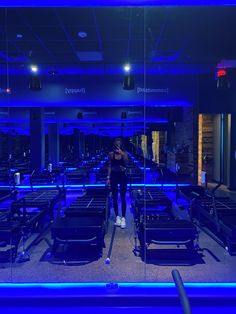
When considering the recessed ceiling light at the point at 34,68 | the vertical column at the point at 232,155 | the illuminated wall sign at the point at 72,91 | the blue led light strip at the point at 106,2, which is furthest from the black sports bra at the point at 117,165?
the vertical column at the point at 232,155

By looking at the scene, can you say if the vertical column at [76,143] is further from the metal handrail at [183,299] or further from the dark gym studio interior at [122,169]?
the metal handrail at [183,299]

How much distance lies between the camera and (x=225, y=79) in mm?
8391

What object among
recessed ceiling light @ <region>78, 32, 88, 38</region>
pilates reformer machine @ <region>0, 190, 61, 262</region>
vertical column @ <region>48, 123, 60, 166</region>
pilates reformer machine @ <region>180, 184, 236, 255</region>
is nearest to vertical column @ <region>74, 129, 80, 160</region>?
vertical column @ <region>48, 123, 60, 166</region>

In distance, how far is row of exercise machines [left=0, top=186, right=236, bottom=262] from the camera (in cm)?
432

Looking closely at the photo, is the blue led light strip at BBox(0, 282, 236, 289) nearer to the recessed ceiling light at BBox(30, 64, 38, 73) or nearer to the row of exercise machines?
the row of exercise machines

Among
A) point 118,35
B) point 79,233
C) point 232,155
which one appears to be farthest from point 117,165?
point 232,155

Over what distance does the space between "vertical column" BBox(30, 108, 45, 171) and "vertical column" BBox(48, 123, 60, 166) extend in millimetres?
2281

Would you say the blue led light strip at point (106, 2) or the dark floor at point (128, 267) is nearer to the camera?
the blue led light strip at point (106, 2)

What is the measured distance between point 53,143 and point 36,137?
10.0 feet

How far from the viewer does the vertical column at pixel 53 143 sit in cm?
1419

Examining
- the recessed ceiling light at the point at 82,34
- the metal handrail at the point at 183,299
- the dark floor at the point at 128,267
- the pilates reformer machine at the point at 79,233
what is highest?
the recessed ceiling light at the point at 82,34

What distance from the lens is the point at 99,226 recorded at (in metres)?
4.39

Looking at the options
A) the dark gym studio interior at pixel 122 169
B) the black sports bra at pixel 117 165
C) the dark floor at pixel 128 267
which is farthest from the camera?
the black sports bra at pixel 117 165

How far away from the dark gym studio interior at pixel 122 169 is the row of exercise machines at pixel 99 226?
0.02m
